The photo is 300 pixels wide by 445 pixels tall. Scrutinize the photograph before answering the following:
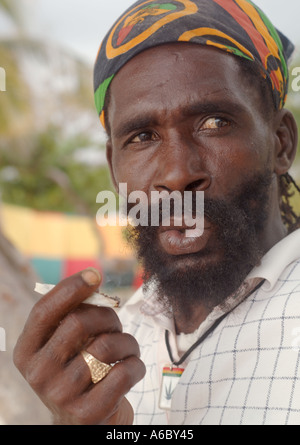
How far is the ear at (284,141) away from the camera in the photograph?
1862 millimetres

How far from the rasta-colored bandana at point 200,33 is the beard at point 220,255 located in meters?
0.42

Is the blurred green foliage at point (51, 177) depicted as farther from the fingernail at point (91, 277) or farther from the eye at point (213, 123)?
the fingernail at point (91, 277)

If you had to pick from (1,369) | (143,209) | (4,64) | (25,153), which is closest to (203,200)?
(143,209)

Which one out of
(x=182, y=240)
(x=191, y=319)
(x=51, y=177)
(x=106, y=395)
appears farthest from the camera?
(x=51, y=177)

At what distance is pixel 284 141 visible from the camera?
1.89m

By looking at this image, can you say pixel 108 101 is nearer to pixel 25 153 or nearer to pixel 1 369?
pixel 1 369

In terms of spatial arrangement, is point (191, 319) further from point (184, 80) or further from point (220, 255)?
point (184, 80)

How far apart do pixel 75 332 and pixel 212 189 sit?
2.15ft

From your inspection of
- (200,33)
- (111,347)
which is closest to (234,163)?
(200,33)

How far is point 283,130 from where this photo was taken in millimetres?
1886

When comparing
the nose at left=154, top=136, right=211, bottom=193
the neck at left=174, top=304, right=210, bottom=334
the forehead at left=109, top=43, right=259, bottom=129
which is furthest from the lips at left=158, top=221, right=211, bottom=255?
the forehead at left=109, top=43, right=259, bottom=129

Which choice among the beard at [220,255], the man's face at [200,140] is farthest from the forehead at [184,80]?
the beard at [220,255]

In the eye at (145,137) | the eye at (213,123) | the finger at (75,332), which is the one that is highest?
the eye at (213,123)

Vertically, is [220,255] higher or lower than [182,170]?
lower
